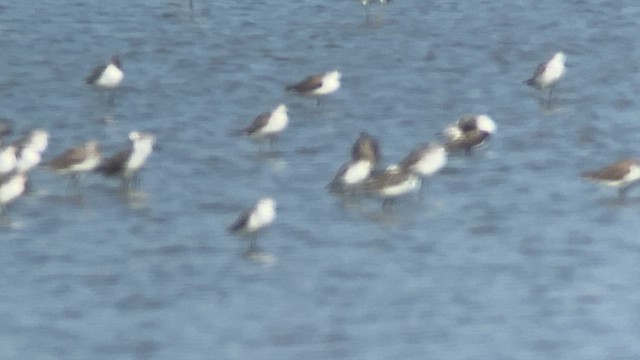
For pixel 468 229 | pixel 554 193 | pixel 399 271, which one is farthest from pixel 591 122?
pixel 399 271

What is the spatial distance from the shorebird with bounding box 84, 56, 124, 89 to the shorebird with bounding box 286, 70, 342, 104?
199cm

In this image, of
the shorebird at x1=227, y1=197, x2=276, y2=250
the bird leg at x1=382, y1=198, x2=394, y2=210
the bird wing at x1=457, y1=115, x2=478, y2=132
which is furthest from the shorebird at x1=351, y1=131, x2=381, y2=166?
the shorebird at x1=227, y1=197, x2=276, y2=250

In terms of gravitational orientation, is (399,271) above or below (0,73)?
below

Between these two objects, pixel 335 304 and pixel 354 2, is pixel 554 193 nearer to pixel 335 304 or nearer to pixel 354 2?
pixel 335 304

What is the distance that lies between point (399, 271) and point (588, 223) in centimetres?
238

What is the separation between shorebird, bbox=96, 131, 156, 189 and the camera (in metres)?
19.8

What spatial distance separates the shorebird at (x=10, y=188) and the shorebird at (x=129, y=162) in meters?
0.96

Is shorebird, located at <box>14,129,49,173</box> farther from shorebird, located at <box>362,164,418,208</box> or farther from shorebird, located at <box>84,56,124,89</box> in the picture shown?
shorebird, located at <box>362,164,418,208</box>

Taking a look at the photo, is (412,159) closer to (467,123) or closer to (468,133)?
(468,133)

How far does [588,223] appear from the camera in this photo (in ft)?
61.9

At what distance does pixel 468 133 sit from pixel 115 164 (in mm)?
3849

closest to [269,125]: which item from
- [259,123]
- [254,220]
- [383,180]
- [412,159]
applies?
[259,123]

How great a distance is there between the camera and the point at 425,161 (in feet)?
65.3

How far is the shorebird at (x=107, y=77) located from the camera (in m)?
24.2
